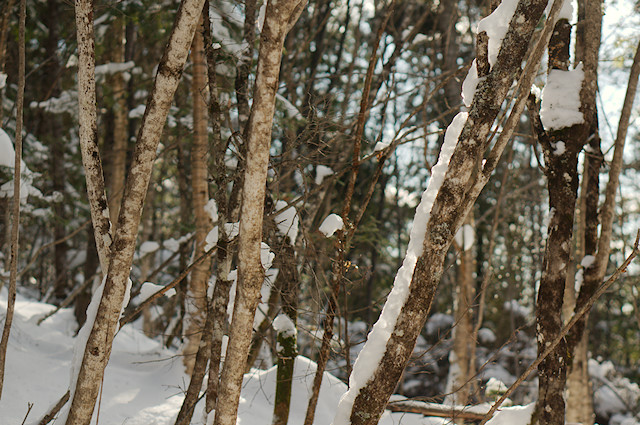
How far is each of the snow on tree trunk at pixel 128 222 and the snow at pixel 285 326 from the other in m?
1.77

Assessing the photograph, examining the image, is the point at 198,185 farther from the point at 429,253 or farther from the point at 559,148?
the point at 429,253

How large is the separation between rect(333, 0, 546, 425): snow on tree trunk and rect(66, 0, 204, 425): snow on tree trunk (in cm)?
130

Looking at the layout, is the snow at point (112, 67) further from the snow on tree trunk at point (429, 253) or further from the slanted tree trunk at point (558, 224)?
the snow on tree trunk at point (429, 253)

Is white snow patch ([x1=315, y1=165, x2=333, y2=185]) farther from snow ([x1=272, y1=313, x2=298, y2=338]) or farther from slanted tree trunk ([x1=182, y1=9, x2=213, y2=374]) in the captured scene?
slanted tree trunk ([x1=182, y1=9, x2=213, y2=374])

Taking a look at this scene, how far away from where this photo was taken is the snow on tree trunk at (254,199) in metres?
2.11

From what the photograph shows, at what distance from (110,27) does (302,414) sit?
6.13 meters

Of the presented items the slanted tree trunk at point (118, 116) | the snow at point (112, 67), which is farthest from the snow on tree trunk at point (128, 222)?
the slanted tree trunk at point (118, 116)

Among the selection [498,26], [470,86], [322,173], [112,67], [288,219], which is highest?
[112,67]

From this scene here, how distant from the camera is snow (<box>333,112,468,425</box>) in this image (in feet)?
7.80

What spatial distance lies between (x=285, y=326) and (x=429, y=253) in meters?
2.23

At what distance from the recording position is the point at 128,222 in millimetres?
2750

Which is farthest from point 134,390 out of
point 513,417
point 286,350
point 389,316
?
point 389,316

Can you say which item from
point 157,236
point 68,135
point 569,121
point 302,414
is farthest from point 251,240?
point 157,236

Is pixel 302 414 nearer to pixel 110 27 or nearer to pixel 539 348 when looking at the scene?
pixel 539 348
